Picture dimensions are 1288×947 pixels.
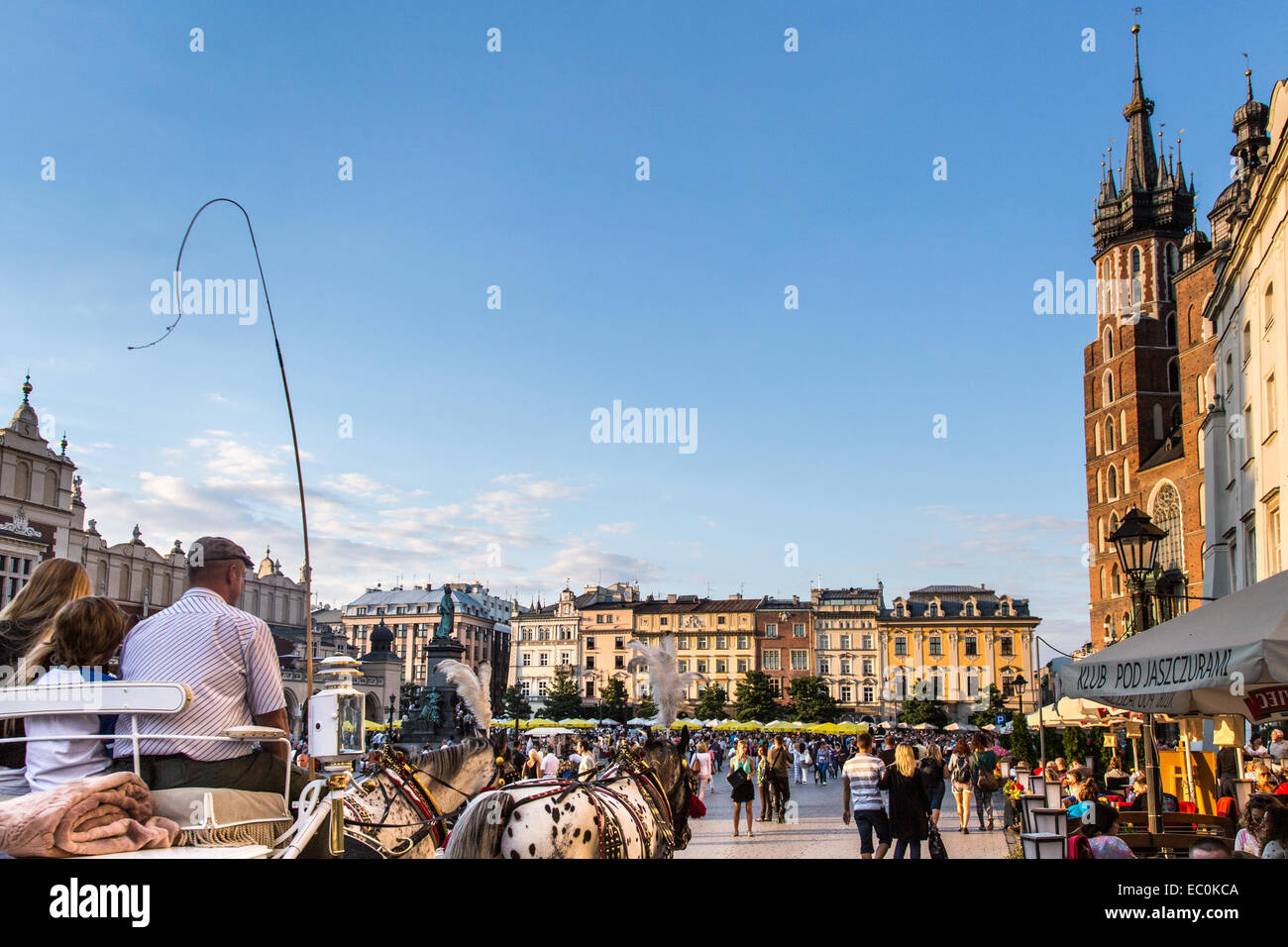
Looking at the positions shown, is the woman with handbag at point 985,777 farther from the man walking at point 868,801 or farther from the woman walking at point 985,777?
the man walking at point 868,801

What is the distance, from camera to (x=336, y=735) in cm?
327

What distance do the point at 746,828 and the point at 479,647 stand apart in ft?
346

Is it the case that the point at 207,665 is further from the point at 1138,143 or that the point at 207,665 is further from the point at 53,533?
the point at 1138,143

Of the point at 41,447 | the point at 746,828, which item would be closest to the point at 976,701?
the point at 41,447

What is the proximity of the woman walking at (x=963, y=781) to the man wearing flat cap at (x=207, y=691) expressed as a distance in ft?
57.1

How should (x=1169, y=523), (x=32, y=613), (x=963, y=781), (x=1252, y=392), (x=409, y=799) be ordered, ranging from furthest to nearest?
(x=1169, y=523)
(x=963, y=781)
(x=1252, y=392)
(x=409, y=799)
(x=32, y=613)

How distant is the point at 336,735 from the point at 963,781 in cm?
1827

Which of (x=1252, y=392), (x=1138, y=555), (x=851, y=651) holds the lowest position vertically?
(x=851, y=651)

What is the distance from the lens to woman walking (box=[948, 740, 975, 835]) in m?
19.1

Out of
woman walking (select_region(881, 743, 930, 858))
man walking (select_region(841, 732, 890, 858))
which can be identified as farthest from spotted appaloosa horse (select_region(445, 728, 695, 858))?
man walking (select_region(841, 732, 890, 858))

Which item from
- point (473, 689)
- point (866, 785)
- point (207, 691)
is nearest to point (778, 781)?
point (866, 785)

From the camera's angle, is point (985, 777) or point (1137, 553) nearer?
point (1137, 553)
